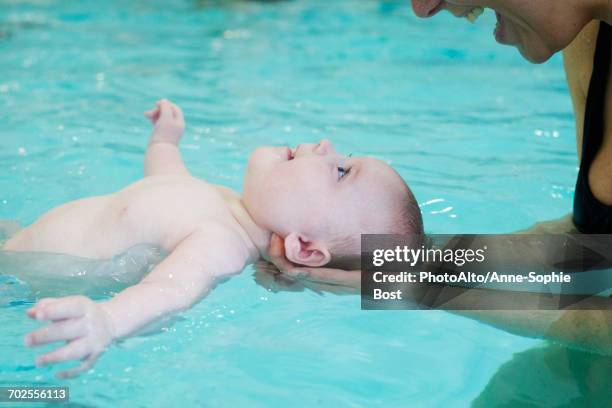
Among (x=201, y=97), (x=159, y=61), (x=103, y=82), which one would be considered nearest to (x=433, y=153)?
(x=201, y=97)

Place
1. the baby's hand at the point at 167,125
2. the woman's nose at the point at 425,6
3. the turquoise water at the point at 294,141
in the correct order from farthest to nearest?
the baby's hand at the point at 167,125 < the woman's nose at the point at 425,6 < the turquoise water at the point at 294,141

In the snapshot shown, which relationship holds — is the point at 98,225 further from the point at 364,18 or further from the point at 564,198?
the point at 364,18

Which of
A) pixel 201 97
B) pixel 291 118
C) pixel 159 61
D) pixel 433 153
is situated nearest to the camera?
pixel 433 153

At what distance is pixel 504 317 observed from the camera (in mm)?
2205

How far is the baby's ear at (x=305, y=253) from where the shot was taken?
2.38 metres

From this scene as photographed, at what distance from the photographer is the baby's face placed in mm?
2361

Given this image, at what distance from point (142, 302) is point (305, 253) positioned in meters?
0.62

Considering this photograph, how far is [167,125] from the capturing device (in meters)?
3.12

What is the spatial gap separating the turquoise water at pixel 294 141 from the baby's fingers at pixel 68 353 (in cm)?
21

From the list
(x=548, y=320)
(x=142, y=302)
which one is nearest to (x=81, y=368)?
(x=142, y=302)

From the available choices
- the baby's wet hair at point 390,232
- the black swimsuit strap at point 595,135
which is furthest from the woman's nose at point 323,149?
the black swimsuit strap at point 595,135

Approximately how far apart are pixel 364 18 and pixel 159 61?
303 centimetres

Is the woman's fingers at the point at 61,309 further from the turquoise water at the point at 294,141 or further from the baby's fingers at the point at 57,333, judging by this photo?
the turquoise water at the point at 294,141

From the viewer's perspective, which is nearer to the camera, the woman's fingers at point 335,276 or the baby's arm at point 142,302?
the baby's arm at point 142,302
